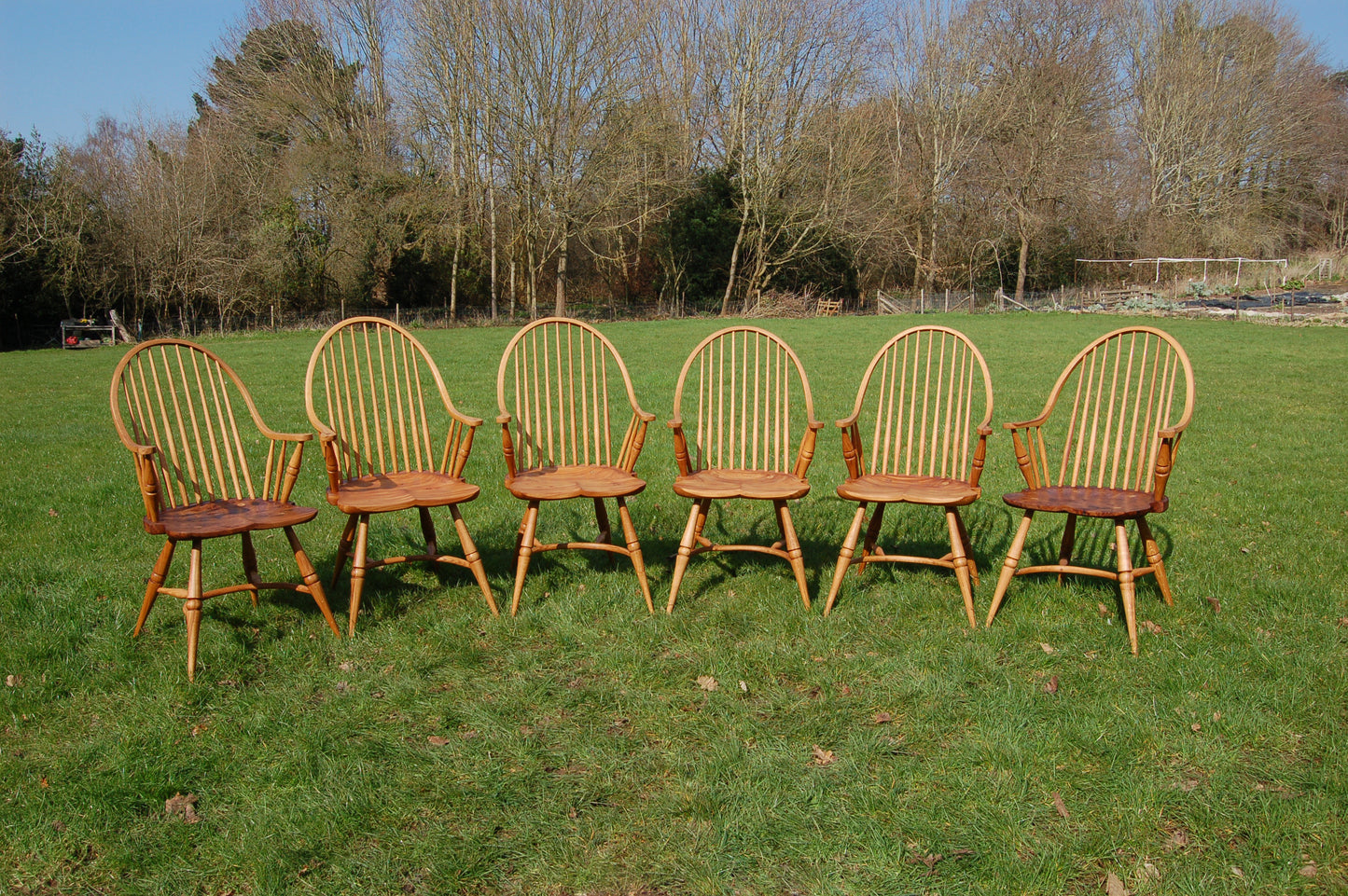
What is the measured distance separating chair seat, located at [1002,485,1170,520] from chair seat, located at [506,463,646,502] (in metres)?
1.89

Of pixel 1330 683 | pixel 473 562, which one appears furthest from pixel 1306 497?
Answer: pixel 473 562

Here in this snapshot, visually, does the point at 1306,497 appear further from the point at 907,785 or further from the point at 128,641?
the point at 128,641

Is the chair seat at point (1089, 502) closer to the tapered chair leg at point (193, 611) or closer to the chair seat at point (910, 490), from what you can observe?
the chair seat at point (910, 490)

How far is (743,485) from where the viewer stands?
438 centimetres

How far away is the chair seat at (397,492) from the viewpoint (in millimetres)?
3977

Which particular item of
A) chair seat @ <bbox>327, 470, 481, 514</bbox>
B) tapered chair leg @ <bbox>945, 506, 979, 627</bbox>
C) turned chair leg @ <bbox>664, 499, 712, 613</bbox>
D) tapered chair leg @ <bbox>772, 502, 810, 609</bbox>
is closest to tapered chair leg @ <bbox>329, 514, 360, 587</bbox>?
chair seat @ <bbox>327, 470, 481, 514</bbox>

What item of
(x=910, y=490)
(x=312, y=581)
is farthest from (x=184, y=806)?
(x=910, y=490)

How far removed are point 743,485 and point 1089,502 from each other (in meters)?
1.65

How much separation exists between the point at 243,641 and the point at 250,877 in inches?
65.8

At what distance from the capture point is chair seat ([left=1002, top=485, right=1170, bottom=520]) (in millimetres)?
3912

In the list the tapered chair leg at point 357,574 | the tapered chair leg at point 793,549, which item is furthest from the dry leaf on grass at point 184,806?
the tapered chair leg at point 793,549

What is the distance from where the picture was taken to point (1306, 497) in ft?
20.1

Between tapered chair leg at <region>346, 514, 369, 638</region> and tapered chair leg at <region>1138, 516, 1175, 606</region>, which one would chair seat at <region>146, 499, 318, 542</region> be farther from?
tapered chair leg at <region>1138, 516, 1175, 606</region>

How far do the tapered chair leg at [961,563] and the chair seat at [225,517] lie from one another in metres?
3.00
